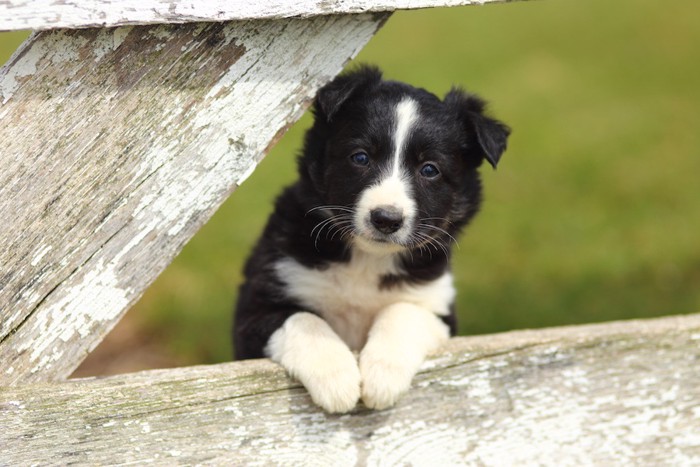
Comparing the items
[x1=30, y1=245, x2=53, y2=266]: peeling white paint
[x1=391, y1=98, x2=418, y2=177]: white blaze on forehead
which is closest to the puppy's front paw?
[x1=391, y1=98, x2=418, y2=177]: white blaze on forehead

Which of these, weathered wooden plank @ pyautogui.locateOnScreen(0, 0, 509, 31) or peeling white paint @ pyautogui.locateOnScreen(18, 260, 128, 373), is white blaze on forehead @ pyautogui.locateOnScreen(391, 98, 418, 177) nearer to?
weathered wooden plank @ pyautogui.locateOnScreen(0, 0, 509, 31)

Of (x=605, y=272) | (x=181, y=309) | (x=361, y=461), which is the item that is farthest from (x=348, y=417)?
(x=605, y=272)

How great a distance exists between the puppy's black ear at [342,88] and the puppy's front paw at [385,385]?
38.5 inches

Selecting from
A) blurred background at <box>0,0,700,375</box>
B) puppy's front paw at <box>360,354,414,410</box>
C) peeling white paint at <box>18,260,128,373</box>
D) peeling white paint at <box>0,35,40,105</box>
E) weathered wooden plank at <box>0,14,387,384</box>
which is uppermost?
peeling white paint at <box>0,35,40,105</box>

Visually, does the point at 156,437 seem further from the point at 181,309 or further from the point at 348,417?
the point at 181,309

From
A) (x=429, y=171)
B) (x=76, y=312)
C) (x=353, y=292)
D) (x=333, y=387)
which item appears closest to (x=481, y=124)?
(x=429, y=171)

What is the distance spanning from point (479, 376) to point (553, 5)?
12.1 m

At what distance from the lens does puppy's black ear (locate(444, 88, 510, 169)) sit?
11.6 feet

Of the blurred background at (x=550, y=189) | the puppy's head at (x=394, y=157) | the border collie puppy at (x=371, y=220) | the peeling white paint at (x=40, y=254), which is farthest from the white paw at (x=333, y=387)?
the blurred background at (x=550, y=189)

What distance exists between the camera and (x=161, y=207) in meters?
2.52

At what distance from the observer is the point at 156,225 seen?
99.9 inches

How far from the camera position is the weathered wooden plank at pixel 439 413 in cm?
250

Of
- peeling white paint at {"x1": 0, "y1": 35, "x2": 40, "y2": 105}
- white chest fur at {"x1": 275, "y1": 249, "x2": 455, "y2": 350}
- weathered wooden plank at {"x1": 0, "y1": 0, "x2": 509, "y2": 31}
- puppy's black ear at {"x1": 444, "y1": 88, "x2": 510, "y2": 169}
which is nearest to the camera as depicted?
weathered wooden plank at {"x1": 0, "y1": 0, "x2": 509, "y2": 31}

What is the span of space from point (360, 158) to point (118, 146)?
52.3 inches
